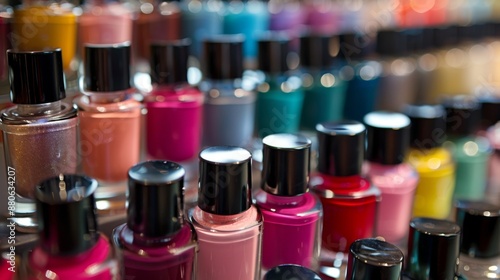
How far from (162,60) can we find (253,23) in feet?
0.85

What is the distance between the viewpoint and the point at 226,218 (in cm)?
45

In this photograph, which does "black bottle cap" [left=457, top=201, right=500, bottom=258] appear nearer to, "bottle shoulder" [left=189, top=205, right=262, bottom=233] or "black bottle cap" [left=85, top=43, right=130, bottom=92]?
"bottle shoulder" [left=189, top=205, right=262, bottom=233]

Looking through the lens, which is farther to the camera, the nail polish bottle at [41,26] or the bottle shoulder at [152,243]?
the nail polish bottle at [41,26]

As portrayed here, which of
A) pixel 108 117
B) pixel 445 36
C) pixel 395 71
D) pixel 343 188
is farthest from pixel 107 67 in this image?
pixel 445 36

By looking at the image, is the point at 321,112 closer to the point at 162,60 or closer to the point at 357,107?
the point at 357,107

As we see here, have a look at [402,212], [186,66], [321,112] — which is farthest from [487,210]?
[186,66]

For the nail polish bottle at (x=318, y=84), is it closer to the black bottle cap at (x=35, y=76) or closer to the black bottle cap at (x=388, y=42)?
the black bottle cap at (x=388, y=42)

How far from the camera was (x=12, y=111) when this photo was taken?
45 centimetres

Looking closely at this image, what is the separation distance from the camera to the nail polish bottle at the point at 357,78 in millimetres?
770

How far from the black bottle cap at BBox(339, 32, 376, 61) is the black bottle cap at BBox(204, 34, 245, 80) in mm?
233

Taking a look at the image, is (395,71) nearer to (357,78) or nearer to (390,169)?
(357,78)

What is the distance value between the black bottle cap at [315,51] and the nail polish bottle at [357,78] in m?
0.05

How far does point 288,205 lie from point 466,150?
36 cm

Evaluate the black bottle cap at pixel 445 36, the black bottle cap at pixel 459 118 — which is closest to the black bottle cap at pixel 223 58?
the black bottle cap at pixel 459 118
